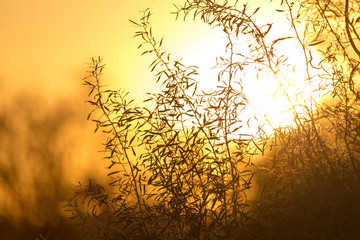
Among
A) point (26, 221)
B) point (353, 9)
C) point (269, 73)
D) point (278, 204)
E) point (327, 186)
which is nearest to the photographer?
point (327, 186)

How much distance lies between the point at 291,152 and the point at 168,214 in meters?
1.27

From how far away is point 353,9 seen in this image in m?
4.63

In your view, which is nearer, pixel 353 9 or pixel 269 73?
pixel 269 73

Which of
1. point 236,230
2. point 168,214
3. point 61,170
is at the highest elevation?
point 61,170

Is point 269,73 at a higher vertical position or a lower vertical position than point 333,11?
lower

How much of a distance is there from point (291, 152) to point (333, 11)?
1423 millimetres

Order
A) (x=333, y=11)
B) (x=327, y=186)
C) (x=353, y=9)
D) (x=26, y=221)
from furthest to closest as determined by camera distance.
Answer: (x=26, y=221) < (x=353, y=9) < (x=333, y=11) < (x=327, y=186)

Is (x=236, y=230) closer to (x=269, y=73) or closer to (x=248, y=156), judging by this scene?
(x=248, y=156)

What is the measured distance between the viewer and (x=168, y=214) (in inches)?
158

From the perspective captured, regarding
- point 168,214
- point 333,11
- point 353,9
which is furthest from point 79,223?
point 353,9

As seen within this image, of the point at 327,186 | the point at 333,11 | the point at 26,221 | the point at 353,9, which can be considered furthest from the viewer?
the point at 26,221

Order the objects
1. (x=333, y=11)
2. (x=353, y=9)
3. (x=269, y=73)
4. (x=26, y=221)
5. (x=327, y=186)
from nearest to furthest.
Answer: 1. (x=327, y=186)
2. (x=269, y=73)
3. (x=333, y=11)
4. (x=353, y=9)
5. (x=26, y=221)

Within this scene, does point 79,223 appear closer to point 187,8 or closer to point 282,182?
point 282,182

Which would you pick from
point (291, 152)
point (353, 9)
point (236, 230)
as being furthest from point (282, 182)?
point (353, 9)
